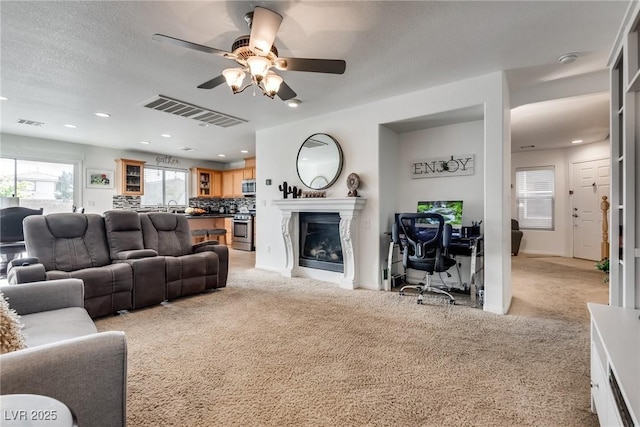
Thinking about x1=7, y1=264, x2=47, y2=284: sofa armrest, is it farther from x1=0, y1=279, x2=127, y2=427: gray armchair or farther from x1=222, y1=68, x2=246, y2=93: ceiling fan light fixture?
x1=222, y1=68, x2=246, y2=93: ceiling fan light fixture

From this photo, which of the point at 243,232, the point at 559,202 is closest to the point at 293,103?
the point at 243,232

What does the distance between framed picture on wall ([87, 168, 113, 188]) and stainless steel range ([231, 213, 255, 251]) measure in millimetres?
2871

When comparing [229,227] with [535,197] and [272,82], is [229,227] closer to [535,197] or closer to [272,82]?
[272,82]

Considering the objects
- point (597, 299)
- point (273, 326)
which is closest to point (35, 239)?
point (273, 326)

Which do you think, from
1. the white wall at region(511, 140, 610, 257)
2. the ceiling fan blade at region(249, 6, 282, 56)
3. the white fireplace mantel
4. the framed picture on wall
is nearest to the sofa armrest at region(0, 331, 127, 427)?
the ceiling fan blade at region(249, 6, 282, 56)

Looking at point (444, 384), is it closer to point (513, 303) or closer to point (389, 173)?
point (513, 303)

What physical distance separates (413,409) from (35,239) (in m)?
3.49

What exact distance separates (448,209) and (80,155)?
7.15m

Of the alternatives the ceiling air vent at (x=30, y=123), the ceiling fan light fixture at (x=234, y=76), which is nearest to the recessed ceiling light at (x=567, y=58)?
A: the ceiling fan light fixture at (x=234, y=76)

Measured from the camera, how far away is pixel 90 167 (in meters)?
6.54

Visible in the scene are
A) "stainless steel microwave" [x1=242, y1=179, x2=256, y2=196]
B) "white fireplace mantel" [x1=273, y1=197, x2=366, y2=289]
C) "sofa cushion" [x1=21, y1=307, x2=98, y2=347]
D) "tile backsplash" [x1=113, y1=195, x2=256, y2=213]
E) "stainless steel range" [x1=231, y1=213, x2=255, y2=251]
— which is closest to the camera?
"sofa cushion" [x1=21, y1=307, x2=98, y2=347]

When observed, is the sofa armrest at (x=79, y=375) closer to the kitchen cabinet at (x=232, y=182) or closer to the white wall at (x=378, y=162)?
the white wall at (x=378, y=162)

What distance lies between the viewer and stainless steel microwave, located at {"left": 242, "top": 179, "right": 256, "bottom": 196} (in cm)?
800

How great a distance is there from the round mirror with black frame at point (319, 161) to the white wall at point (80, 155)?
477 cm
